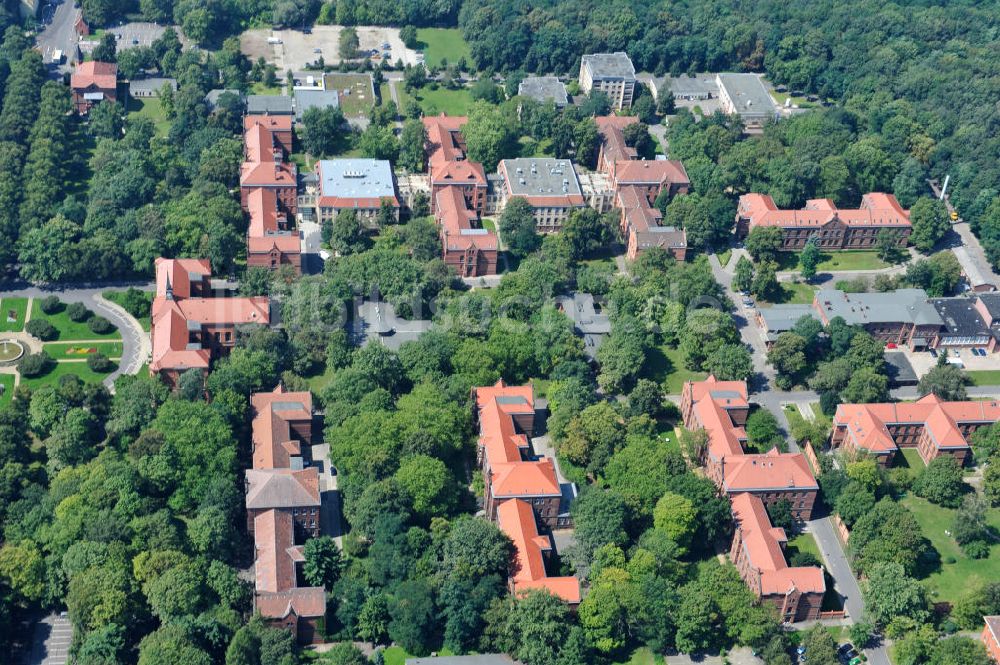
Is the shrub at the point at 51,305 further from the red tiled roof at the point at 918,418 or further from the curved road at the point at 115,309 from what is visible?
the red tiled roof at the point at 918,418

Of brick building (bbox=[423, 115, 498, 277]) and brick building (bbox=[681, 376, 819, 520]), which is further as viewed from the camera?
brick building (bbox=[423, 115, 498, 277])

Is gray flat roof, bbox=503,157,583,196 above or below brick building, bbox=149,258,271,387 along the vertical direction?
above

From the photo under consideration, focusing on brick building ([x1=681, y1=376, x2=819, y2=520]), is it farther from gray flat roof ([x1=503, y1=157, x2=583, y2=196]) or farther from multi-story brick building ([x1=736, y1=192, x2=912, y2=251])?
gray flat roof ([x1=503, y1=157, x2=583, y2=196])

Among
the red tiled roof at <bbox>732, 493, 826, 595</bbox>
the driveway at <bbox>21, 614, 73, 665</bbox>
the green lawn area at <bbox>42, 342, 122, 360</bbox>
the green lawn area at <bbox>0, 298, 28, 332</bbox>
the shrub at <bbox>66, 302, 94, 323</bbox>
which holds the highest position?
the red tiled roof at <bbox>732, 493, 826, 595</bbox>

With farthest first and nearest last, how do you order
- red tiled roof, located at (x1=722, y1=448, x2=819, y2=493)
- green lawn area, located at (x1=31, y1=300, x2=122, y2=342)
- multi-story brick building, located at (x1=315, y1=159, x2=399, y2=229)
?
multi-story brick building, located at (x1=315, y1=159, x2=399, y2=229), green lawn area, located at (x1=31, y1=300, x2=122, y2=342), red tiled roof, located at (x1=722, y1=448, x2=819, y2=493)

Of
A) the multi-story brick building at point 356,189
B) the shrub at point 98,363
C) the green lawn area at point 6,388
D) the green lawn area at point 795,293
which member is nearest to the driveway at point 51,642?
the green lawn area at point 6,388

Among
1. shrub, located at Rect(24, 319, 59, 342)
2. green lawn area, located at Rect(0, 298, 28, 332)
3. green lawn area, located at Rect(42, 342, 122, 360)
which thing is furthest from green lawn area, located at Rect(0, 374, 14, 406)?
green lawn area, located at Rect(0, 298, 28, 332)
